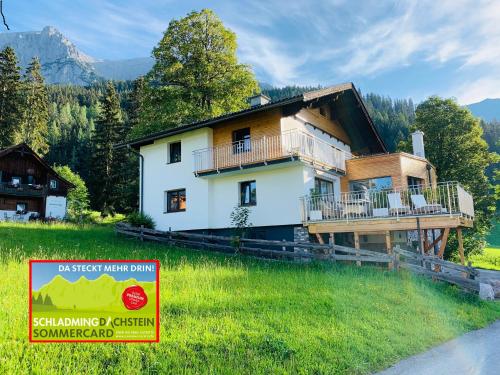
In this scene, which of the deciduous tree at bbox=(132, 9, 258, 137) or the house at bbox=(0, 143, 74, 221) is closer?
the deciduous tree at bbox=(132, 9, 258, 137)

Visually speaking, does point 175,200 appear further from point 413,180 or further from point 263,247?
point 413,180

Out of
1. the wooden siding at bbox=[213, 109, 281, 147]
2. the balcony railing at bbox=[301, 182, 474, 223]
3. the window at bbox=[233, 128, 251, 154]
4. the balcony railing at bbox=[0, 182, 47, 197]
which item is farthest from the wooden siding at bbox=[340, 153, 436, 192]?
the balcony railing at bbox=[0, 182, 47, 197]

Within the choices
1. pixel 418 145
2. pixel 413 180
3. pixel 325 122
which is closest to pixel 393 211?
pixel 413 180

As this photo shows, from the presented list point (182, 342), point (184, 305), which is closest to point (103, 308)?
point (182, 342)

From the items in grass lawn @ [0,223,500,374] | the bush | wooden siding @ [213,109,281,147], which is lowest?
grass lawn @ [0,223,500,374]

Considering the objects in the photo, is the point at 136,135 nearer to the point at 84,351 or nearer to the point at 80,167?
the point at 84,351

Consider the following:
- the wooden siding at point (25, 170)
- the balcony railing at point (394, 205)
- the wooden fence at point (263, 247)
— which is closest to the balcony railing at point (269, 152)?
the balcony railing at point (394, 205)

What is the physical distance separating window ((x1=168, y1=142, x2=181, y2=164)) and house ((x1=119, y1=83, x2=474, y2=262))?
7cm

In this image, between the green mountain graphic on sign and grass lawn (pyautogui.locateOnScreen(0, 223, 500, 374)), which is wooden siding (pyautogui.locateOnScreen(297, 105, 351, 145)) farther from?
the green mountain graphic on sign

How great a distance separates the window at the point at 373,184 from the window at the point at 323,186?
1588mm

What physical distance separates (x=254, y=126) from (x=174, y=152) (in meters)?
5.47

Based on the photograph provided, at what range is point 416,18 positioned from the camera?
13.1 meters

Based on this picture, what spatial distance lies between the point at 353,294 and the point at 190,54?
80.7 ft

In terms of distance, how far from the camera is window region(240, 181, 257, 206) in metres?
18.6
